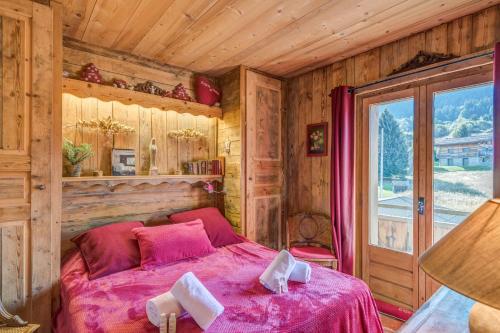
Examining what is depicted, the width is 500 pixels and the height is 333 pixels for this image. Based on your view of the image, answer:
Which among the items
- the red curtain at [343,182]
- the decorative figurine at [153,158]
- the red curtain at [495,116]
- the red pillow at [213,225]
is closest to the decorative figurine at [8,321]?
the red pillow at [213,225]

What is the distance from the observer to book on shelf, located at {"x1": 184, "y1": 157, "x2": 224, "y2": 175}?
120 inches

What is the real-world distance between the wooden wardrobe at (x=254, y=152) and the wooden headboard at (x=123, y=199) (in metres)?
0.37

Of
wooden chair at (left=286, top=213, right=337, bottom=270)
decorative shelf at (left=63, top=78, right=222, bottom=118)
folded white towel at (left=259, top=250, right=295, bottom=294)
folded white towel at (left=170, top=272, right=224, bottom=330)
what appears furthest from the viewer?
wooden chair at (left=286, top=213, right=337, bottom=270)

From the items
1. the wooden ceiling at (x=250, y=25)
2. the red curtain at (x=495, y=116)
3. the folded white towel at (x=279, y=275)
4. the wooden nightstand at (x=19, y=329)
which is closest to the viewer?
the wooden nightstand at (x=19, y=329)

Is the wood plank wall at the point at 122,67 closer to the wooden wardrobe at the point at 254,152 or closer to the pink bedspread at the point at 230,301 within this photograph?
the wooden wardrobe at the point at 254,152

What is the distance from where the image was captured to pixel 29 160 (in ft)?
5.99

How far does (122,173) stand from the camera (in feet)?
8.38

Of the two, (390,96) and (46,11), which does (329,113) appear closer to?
(390,96)

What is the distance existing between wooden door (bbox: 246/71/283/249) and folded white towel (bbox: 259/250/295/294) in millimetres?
1276

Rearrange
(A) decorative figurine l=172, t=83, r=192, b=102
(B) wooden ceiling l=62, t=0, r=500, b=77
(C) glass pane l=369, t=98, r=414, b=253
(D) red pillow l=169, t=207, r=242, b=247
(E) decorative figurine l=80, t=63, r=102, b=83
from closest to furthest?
(B) wooden ceiling l=62, t=0, r=500, b=77
(E) decorative figurine l=80, t=63, r=102, b=83
(C) glass pane l=369, t=98, r=414, b=253
(D) red pillow l=169, t=207, r=242, b=247
(A) decorative figurine l=172, t=83, r=192, b=102

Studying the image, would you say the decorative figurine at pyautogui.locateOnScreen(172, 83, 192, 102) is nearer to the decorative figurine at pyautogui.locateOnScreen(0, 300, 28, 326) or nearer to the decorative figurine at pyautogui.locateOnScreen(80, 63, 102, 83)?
the decorative figurine at pyautogui.locateOnScreen(80, 63, 102, 83)

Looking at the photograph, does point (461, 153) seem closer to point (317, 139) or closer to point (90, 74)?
point (317, 139)

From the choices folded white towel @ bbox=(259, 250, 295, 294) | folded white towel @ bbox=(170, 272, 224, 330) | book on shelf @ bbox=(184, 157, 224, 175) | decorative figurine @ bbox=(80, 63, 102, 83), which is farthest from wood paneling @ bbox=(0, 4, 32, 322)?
folded white towel @ bbox=(259, 250, 295, 294)

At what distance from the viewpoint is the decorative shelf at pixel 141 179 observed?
2.25 m
